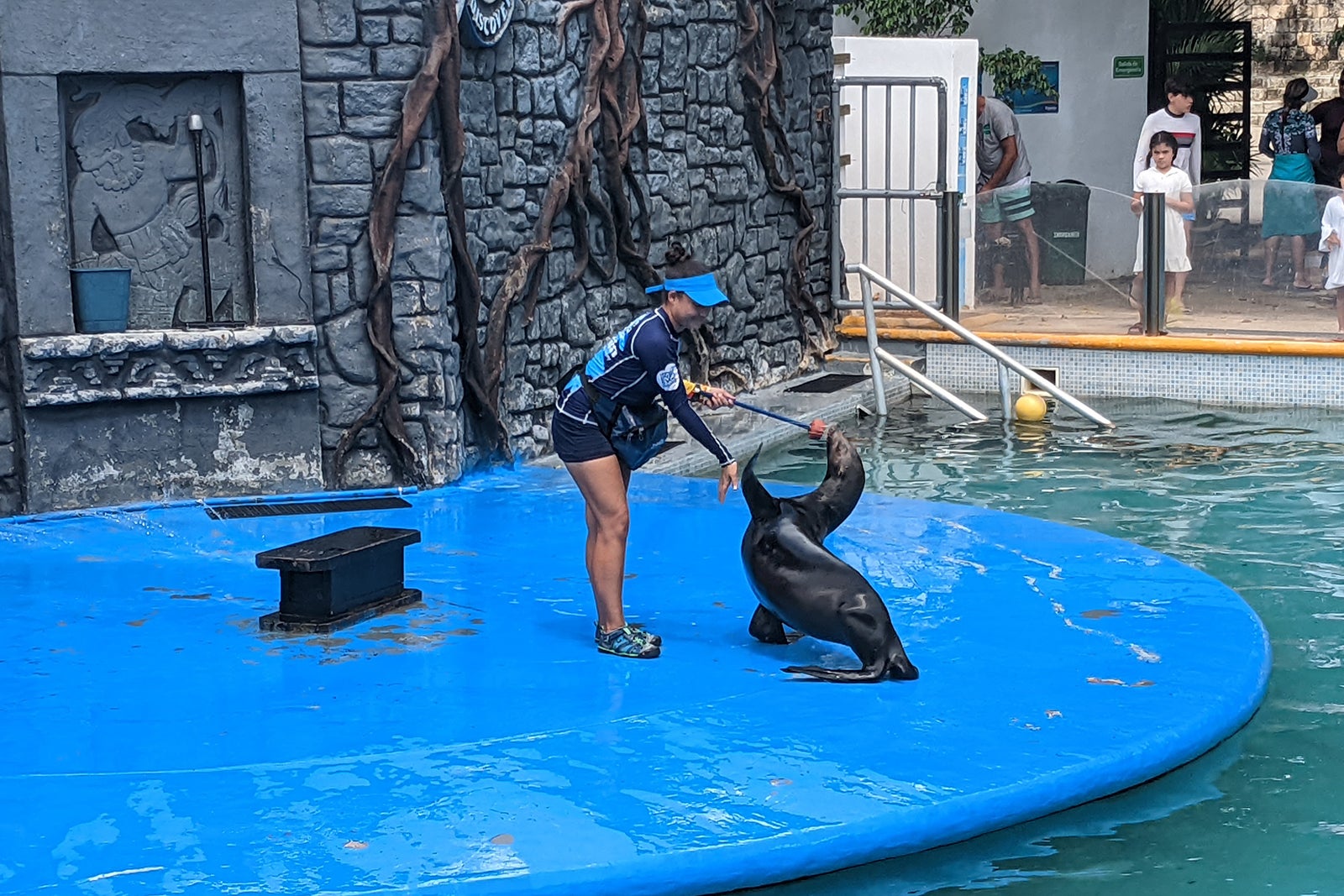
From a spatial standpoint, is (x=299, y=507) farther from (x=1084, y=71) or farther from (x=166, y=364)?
(x=1084, y=71)

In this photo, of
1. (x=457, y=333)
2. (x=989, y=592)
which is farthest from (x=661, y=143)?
(x=989, y=592)

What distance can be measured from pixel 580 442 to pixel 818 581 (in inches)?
42.4

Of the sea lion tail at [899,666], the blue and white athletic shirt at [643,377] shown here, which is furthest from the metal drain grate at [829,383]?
the sea lion tail at [899,666]

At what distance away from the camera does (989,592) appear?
25.2ft

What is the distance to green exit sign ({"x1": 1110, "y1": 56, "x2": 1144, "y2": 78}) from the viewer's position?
18.3 m

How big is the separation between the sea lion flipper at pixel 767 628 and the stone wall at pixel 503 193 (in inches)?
147

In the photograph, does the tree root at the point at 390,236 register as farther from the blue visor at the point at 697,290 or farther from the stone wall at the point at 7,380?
the blue visor at the point at 697,290

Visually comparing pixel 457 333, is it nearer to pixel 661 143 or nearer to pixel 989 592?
pixel 661 143

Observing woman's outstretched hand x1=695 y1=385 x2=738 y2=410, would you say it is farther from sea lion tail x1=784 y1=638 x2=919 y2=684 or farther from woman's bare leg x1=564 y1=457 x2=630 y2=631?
sea lion tail x1=784 y1=638 x2=919 y2=684

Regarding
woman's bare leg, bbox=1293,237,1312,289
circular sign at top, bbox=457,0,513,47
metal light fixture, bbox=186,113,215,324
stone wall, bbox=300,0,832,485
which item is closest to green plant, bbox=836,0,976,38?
stone wall, bbox=300,0,832,485

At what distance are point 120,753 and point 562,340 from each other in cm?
586

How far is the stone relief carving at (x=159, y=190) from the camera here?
9.51 m

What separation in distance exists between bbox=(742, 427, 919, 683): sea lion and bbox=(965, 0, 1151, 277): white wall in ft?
40.0

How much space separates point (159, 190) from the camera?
31.8ft
